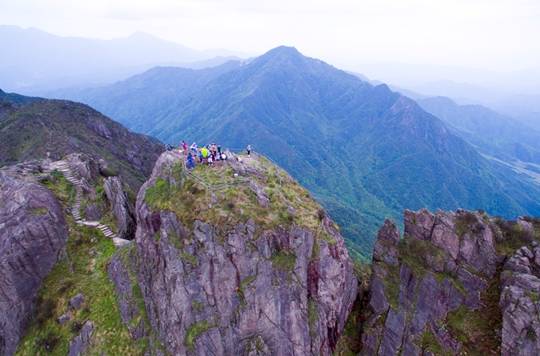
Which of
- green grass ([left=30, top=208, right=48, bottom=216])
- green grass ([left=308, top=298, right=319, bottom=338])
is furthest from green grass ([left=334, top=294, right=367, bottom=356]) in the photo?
green grass ([left=30, top=208, right=48, bottom=216])

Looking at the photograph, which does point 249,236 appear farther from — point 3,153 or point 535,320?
point 3,153

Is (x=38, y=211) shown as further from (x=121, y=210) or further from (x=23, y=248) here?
(x=121, y=210)

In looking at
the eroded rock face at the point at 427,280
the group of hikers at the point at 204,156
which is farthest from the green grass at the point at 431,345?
the group of hikers at the point at 204,156

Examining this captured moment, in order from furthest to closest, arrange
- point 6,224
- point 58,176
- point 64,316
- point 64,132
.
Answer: point 64,132, point 58,176, point 6,224, point 64,316

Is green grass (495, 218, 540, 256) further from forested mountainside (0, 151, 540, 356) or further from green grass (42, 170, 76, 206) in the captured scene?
green grass (42, 170, 76, 206)

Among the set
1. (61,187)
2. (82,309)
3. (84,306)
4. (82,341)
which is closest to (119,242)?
(84,306)

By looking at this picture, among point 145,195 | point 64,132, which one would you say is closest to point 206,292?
point 145,195
